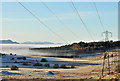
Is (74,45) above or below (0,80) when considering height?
above

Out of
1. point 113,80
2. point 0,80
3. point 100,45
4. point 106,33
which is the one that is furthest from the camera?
point 100,45

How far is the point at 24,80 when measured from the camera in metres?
31.9

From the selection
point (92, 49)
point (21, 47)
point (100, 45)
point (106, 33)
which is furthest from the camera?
point (21, 47)

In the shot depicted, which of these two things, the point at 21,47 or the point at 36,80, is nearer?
the point at 36,80

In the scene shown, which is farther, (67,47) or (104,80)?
(67,47)

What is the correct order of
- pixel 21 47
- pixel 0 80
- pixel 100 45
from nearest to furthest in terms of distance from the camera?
pixel 0 80, pixel 100 45, pixel 21 47

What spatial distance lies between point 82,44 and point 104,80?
136921mm

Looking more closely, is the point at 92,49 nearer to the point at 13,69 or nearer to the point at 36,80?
the point at 13,69

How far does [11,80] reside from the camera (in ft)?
101

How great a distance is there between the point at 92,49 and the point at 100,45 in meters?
15.3

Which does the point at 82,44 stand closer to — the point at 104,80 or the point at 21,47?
the point at 21,47

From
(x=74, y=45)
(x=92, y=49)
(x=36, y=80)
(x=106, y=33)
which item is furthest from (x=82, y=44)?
(x=36, y=80)

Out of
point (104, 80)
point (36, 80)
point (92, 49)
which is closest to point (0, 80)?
point (36, 80)

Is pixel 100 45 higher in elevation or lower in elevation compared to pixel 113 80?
higher
